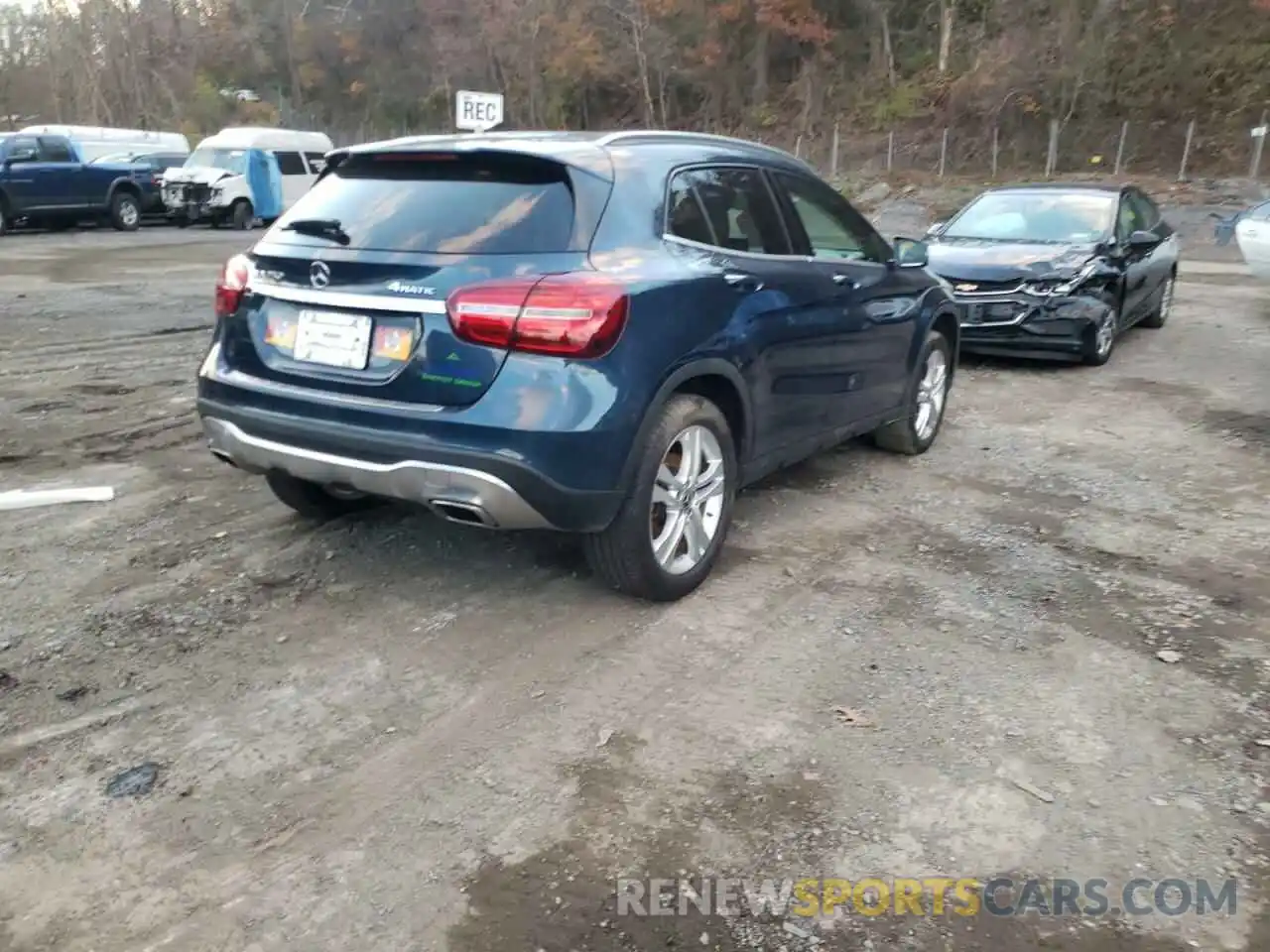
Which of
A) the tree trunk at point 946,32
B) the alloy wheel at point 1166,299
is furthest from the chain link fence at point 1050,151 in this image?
the alloy wheel at point 1166,299

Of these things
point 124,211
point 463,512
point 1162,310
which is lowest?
point 124,211

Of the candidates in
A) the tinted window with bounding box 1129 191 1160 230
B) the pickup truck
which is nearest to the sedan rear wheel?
the tinted window with bounding box 1129 191 1160 230

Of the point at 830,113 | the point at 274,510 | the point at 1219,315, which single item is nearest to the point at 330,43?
the point at 830,113

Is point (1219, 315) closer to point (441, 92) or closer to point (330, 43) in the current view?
point (441, 92)

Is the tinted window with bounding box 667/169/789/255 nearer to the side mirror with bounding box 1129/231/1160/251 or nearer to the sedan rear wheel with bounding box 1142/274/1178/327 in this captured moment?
the side mirror with bounding box 1129/231/1160/251

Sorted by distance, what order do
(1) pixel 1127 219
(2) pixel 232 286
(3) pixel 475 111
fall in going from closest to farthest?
(2) pixel 232 286
(1) pixel 1127 219
(3) pixel 475 111

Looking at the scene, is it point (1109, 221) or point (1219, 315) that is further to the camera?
point (1219, 315)

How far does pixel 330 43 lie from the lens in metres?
59.6

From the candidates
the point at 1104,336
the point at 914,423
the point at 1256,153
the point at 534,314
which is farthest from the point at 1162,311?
the point at 1256,153

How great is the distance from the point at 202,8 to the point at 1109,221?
2345 inches

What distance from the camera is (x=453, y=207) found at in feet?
12.7

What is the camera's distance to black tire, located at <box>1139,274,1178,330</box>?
11.4m

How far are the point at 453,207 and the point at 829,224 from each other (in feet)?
7.05

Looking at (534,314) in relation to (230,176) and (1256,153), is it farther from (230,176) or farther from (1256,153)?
(1256,153)
